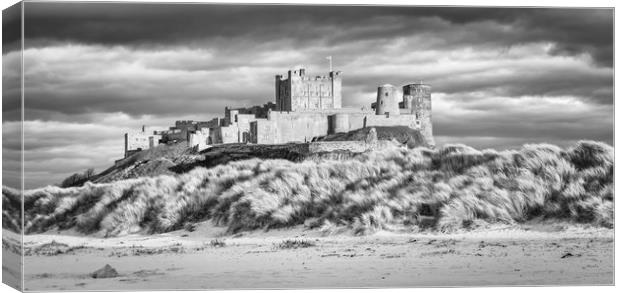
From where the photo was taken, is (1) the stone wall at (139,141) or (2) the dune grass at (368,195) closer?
(2) the dune grass at (368,195)

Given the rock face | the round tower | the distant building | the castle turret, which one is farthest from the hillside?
the rock face

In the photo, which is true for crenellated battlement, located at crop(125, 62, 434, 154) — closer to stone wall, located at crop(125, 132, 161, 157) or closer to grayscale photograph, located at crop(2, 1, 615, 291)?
stone wall, located at crop(125, 132, 161, 157)

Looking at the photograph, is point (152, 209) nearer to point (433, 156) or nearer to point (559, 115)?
point (433, 156)

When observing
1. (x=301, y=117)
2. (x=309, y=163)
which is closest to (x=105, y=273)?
(x=309, y=163)

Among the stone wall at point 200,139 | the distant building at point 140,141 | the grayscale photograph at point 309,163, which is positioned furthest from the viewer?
the stone wall at point 200,139

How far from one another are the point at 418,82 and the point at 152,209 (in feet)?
16.0

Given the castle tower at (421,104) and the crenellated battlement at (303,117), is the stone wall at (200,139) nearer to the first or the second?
the crenellated battlement at (303,117)

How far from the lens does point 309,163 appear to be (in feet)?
61.4

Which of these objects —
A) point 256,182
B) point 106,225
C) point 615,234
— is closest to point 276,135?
point 256,182

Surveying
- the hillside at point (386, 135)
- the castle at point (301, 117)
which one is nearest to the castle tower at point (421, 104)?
the castle at point (301, 117)

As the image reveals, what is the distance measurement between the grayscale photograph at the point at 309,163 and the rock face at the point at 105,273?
21 millimetres

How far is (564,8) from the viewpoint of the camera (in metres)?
16.2

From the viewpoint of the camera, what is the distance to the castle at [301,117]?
1959 cm

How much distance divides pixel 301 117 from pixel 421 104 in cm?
808
